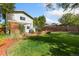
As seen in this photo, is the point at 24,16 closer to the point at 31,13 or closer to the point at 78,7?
the point at 31,13

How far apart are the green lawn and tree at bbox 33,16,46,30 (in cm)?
11

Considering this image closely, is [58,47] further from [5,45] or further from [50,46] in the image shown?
[5,45]

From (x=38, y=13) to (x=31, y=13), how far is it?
0.24 ft

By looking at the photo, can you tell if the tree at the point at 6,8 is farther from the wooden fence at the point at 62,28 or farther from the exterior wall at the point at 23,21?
the wooden fence at the point at 62,28

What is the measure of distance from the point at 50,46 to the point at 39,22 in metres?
0.28

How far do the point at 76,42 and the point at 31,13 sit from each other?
56 centimetres

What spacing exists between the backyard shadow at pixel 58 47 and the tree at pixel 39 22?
12 centimetres

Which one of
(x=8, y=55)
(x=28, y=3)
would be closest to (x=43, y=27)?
(x=28, y=3)

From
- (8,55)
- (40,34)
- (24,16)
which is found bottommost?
(8,55)

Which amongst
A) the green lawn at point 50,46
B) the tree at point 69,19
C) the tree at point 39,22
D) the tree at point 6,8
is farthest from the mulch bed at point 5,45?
the tree at point 69,19

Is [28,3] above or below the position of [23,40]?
above

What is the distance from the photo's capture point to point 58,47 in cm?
276

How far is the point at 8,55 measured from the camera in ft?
9.00

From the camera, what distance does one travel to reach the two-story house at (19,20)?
2.77 meters
